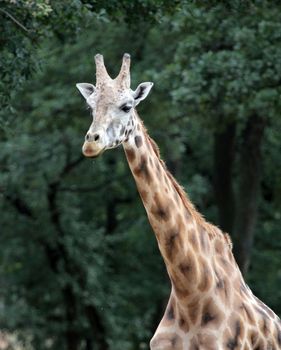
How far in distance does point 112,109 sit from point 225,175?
42.3 ft

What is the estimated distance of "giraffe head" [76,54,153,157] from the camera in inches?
410

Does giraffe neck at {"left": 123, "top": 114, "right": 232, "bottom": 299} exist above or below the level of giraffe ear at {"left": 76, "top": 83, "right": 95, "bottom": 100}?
below

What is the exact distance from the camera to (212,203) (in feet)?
91.9

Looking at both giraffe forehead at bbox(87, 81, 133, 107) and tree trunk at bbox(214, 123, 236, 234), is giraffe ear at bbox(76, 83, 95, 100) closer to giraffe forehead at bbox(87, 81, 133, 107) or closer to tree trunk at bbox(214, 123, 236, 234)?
giraffe forehead at bbox(87, 81, 133, 107)

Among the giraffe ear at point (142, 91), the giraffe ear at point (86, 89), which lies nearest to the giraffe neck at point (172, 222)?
the giraffe ear at point (142, 91)

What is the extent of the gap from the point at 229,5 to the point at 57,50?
644 centimetres

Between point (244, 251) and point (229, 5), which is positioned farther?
point (244, 251)

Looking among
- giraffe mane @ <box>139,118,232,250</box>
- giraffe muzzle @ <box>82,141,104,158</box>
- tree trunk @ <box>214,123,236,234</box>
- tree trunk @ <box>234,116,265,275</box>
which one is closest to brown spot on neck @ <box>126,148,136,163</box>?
giraffe mane @ <box>139,118,232,250</box>

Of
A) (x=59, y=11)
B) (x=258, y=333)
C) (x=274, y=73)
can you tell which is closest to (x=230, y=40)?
(x=274, y=73)

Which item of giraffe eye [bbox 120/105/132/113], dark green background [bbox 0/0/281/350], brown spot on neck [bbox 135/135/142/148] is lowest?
dark green background [bbox 0/0/281/350]

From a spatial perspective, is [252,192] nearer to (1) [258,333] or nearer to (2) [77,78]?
(2) [77,78]

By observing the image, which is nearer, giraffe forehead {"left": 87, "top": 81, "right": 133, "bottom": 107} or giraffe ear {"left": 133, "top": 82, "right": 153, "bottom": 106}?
giraffe forehead {"left": 87, "top": 81, "right": 133, "bottom": 107}

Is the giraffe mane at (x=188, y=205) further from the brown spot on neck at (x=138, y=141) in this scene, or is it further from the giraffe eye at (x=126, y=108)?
the giraffe eye at (x=126, y=108)

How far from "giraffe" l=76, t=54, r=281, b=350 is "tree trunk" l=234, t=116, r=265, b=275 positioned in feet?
33.1
